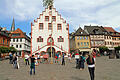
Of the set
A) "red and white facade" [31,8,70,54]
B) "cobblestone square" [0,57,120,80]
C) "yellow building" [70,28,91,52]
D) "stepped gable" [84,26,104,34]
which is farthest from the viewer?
"stepped gable" [84,26,104,34]

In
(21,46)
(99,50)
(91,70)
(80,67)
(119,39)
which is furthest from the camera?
(119,39)

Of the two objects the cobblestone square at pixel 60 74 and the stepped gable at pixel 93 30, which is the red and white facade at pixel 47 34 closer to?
the stepped gable at pixel 93 30

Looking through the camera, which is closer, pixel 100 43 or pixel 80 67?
pixel 80 67

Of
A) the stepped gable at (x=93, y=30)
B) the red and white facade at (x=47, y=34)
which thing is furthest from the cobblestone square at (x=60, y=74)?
the stepped gable at (x=93, y=30)

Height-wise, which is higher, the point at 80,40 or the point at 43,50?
the point at 80,40

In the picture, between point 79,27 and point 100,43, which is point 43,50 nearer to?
point 79,27

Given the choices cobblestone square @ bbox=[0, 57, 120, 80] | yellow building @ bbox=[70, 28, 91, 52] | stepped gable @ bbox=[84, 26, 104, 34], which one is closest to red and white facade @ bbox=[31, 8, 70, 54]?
yellow building @ bbox=[70, 28, 91, 52]

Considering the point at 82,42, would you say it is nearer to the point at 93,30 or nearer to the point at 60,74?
the point at 93,30

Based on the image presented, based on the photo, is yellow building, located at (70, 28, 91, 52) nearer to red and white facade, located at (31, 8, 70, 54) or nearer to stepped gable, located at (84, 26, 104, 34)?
stepped gable, located at (84, 26, 104, 34)

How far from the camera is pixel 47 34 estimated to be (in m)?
37.2

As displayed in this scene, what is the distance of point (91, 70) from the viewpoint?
6441mm

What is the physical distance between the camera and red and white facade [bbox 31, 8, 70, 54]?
3659cm

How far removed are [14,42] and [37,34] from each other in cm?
1716

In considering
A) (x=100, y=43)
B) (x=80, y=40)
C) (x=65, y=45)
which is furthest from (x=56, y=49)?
(x=100, y=43)
